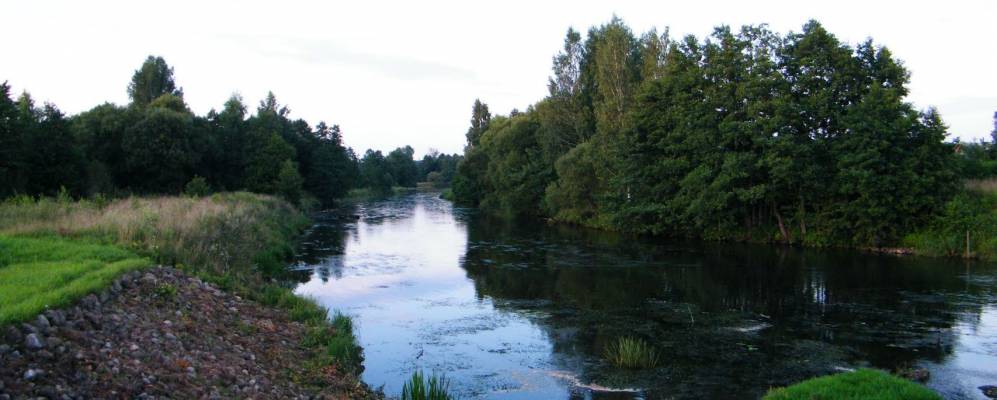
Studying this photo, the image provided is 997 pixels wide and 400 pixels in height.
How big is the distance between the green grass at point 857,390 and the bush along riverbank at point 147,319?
7240 mm

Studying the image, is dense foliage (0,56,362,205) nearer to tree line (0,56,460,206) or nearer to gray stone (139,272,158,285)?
tree line (0,56,460,206)

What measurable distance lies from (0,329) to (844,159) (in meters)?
36.5

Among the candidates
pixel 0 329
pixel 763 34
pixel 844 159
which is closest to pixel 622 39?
pixel 763 34

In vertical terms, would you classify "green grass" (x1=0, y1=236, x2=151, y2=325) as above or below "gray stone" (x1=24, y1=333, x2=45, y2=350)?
above

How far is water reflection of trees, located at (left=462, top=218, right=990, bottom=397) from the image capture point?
1504cm

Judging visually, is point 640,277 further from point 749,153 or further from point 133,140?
point 133,140

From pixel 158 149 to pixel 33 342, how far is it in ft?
171

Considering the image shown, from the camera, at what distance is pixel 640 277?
89.1 ft

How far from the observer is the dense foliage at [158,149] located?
39.9 meters

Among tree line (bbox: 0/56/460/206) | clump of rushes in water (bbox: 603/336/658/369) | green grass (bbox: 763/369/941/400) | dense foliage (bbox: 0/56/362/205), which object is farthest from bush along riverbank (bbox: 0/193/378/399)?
tree line (bbox: 0/56/460/206)

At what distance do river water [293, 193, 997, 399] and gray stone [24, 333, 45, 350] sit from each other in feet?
20.2

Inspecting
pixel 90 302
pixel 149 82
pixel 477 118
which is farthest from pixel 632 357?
pixel 477 118

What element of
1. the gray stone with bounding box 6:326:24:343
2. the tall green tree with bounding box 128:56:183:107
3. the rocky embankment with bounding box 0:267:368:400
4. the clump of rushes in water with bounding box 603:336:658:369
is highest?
the tall green tree with bounding box 128:56:183:107

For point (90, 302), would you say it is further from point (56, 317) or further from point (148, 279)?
point (148, 279)
